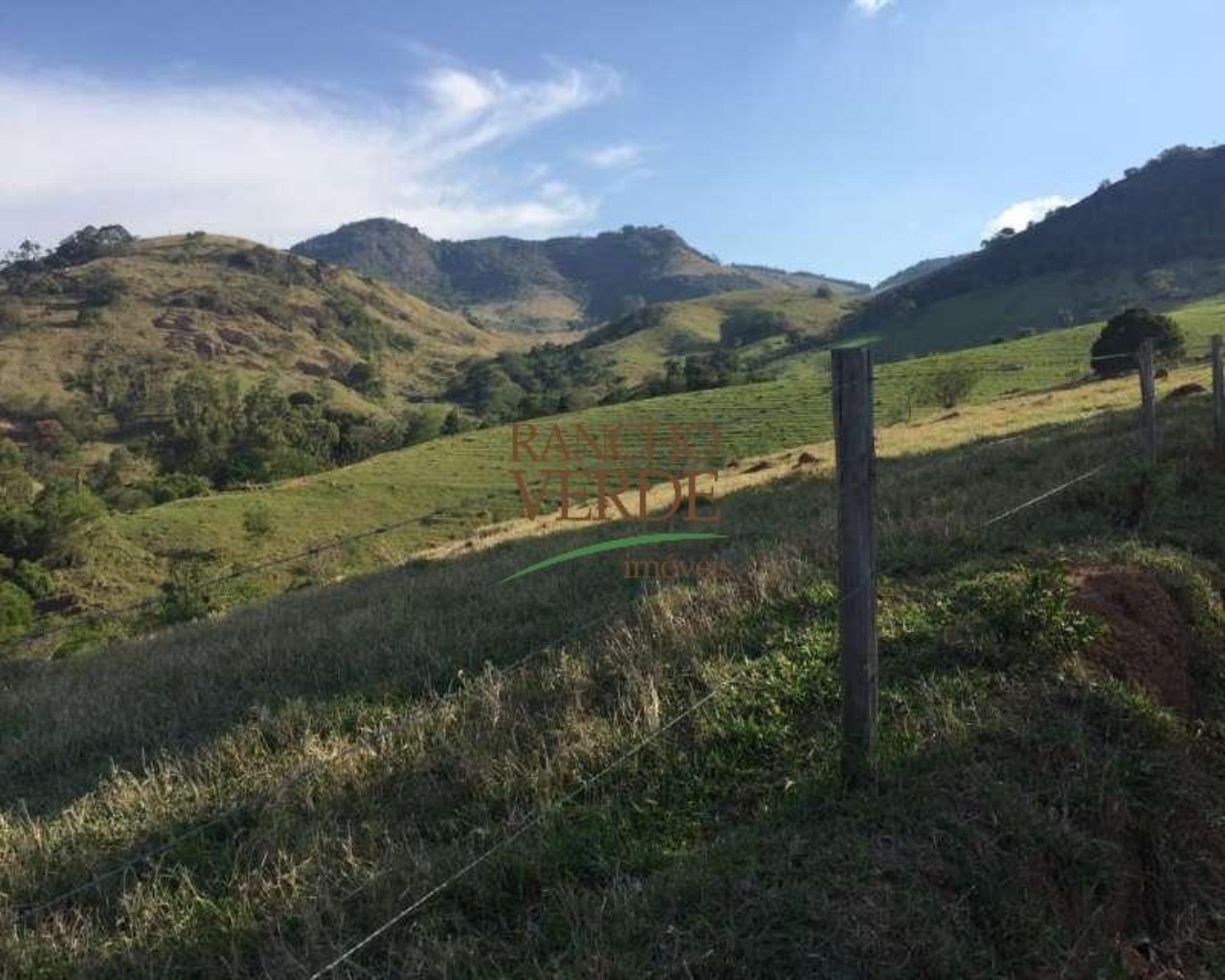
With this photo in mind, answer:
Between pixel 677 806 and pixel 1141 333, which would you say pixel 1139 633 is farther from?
pixel 1141 333

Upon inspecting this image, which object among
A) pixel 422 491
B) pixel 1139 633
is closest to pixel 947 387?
pixel 422 491

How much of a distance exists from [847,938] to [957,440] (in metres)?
24.9

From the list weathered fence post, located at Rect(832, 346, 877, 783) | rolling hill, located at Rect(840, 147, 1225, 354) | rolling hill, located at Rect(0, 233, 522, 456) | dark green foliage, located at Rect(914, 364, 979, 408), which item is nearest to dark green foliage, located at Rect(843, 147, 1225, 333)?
rolling hill, located at Rect(840, 147, 1225, 354)

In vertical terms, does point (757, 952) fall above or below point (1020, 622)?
below

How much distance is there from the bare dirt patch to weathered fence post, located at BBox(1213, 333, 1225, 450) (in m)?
5.90

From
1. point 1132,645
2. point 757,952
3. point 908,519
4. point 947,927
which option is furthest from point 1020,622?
point 908,519

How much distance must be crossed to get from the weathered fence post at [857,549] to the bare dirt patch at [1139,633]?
1964 millimetres

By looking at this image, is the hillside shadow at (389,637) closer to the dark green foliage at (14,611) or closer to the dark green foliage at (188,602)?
the dark green foliage at (188,602)

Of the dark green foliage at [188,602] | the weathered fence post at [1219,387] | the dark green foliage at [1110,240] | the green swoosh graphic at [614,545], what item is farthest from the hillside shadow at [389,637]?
the dark green foliage at [1110,240]

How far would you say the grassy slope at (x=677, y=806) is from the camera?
3480 mm

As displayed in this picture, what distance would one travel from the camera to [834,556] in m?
8.31

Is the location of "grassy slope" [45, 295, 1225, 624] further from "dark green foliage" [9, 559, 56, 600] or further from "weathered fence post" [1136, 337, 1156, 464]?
"weathered fence post" [1136, 337, 1156, 464]

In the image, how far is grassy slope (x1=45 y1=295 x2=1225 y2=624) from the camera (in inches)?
2473

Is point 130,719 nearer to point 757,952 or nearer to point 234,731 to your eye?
point 234,731
